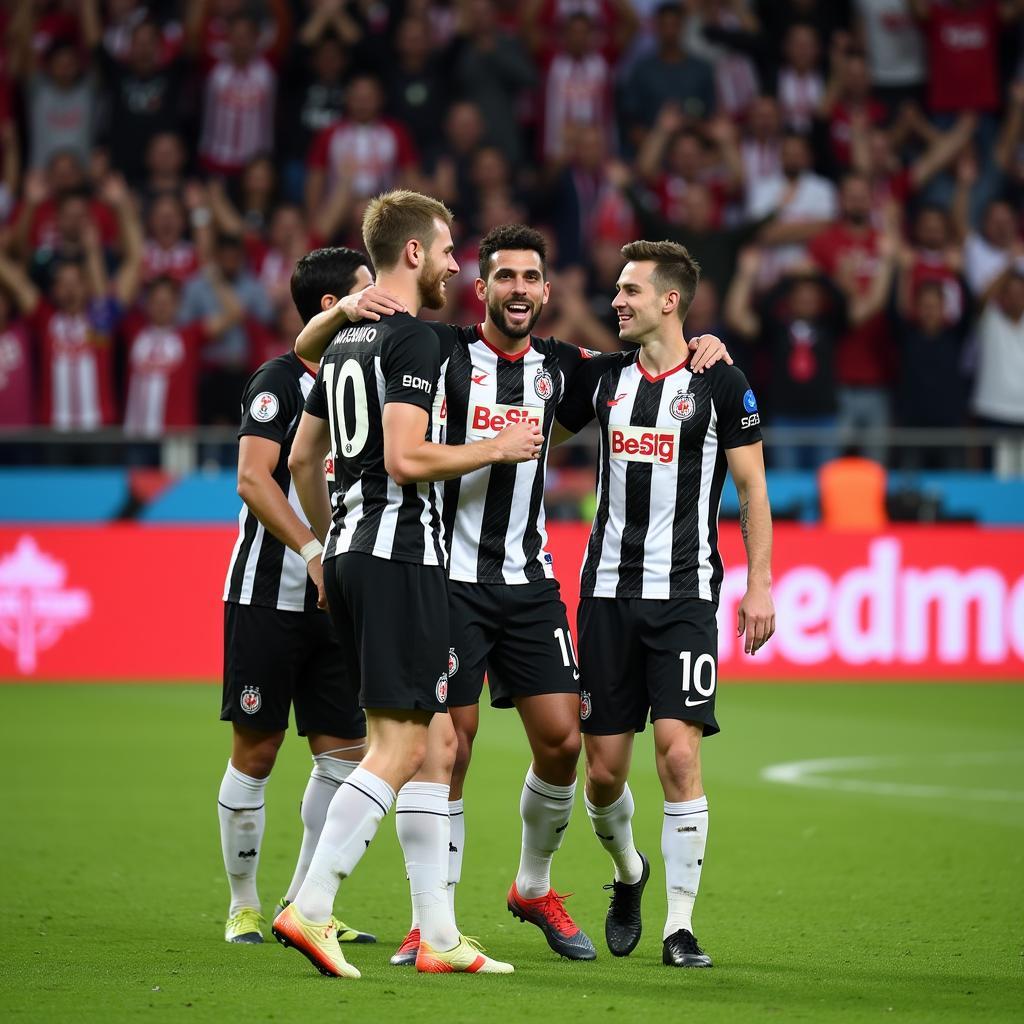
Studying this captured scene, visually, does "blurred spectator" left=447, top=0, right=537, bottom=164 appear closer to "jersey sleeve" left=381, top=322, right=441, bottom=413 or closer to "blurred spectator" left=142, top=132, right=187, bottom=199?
"blurred spectator" left=142, top=132, right=187, bottom=199

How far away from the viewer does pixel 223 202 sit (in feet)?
55.5

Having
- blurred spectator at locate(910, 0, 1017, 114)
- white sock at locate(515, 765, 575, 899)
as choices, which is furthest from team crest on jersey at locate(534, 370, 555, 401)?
blurred spectator at locate(910, 0, 1017, 114)

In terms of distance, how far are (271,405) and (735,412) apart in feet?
5.26

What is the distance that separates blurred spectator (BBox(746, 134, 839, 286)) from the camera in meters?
16.9

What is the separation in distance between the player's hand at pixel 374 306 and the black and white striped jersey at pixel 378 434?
28 millimetres

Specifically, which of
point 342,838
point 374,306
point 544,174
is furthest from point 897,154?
point 342,838

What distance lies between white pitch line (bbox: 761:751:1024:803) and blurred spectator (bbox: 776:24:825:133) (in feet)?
28.6

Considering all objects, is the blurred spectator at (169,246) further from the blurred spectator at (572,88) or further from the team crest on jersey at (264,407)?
the team crest on jersey at (264,407)

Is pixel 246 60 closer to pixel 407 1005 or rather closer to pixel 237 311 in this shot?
pixel 237 311

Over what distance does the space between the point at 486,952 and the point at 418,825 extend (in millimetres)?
721

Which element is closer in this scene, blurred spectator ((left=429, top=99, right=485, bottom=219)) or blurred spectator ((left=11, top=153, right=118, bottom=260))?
blurred spectator ((left=11, top=153, right=118, bottom=260))

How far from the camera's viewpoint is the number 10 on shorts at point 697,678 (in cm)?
604

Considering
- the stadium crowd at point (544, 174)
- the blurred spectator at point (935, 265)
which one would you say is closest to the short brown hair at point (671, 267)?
the stadium crowd at point (544, 174)

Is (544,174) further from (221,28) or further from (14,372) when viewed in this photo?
(14,372)
